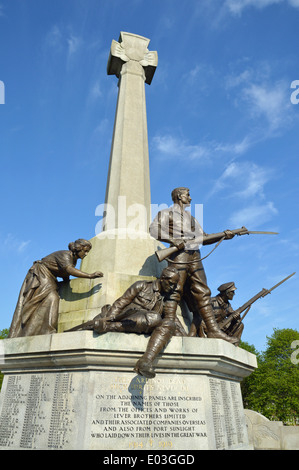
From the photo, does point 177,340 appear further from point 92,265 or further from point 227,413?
point 92,265

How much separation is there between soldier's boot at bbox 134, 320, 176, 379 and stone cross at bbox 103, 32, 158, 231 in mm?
3571

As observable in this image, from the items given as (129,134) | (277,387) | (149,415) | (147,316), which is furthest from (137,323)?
(277,387)

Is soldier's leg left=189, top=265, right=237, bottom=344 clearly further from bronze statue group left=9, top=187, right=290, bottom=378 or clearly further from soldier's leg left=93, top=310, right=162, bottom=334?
soldier's leg left=93, top=310, right=162, bottom=334

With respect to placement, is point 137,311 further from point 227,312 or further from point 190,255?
point 227,312

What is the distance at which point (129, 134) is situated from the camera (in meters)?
10.0

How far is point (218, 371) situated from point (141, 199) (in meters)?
4.64

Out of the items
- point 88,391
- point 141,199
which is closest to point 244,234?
point 141,199

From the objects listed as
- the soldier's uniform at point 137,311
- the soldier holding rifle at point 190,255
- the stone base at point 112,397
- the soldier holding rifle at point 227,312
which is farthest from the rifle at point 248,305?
the stone base at point 112,397

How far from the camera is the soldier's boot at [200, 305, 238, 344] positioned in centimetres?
679

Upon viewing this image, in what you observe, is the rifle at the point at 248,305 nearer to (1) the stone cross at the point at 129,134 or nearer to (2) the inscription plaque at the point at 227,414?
(2) the inscription plaque at the point at 227,414

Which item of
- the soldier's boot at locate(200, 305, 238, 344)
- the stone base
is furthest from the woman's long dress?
the soldier's boot at locate(200, 305, 238, 344)

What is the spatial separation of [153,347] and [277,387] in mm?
29717

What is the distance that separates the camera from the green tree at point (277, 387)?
98.7 feet

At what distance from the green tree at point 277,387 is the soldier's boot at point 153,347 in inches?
1132
